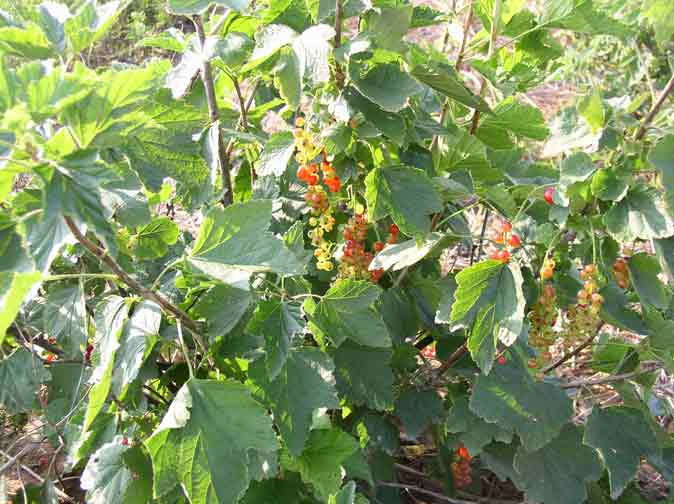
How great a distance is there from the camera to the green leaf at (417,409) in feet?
5.40

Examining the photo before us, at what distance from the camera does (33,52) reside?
1208mm

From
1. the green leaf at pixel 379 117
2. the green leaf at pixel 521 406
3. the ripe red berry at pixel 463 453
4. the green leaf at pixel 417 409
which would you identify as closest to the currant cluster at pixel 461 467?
the ripe red berry at pixel 463 453

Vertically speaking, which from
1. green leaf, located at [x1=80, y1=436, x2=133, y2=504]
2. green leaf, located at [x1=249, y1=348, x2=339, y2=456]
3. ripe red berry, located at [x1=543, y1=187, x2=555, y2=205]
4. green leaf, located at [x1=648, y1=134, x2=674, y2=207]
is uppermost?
green leaf, located at [x1=648, y1=134, x2=674, y2=207]

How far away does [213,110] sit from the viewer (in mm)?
1571

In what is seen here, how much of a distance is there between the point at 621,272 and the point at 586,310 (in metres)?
0.16

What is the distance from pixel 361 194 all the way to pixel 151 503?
818 millimetres

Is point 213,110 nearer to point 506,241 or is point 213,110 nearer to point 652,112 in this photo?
point 506,241

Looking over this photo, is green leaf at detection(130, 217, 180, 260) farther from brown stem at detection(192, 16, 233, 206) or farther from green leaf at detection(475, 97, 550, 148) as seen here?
green leaf at detection(475, 97, 550, 148)

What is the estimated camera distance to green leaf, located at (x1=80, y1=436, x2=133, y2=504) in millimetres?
1339

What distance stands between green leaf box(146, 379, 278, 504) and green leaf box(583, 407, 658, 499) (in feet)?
2.59

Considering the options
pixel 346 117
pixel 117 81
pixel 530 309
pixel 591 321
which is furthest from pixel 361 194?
pixel 117 81

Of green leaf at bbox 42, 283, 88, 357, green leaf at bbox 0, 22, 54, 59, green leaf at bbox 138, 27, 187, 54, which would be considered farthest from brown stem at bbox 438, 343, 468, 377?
green leaf at bbox 0, 22, 54, 59

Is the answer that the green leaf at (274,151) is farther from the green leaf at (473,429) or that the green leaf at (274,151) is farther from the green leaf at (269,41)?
the green leaf at (473,429)

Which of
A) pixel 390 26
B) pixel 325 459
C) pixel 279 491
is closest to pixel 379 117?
pixel 390 26
